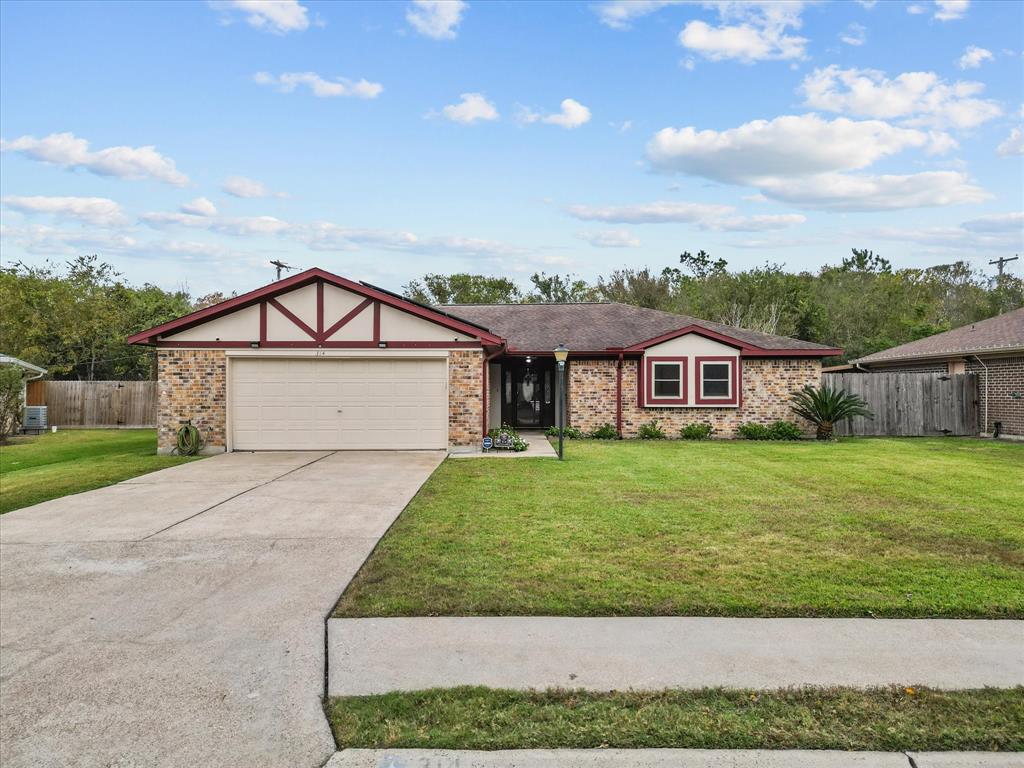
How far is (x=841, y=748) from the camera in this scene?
9.00 ft

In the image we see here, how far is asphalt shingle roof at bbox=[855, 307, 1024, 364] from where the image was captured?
1686 centimetres

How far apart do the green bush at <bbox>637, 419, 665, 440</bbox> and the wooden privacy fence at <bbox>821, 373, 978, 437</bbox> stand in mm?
5339

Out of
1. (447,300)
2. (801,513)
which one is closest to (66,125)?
(801,513)

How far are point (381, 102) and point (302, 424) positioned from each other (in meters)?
9.51

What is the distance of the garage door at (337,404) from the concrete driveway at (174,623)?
5126 mm

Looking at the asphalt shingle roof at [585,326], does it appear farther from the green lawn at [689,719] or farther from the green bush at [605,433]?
the green lawn at [689,719]

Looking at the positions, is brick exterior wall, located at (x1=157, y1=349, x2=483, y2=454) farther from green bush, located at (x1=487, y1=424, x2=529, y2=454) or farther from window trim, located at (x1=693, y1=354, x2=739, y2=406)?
window trim, located at (x1=693, y1=354, x2=739, y2=406)

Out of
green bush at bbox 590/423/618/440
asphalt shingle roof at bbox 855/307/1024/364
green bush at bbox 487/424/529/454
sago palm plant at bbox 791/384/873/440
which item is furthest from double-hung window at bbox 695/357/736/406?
asphalt shingle roof at bbox 855/307/1024/364

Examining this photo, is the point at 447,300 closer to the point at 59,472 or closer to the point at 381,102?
the point at 381,102

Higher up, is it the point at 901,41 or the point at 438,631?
the point at 901,41

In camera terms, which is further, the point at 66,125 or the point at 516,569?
the point at 66,125

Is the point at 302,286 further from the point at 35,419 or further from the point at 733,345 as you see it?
the point at 35,419

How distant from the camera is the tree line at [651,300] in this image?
27688 mm

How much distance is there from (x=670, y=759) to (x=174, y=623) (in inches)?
137
